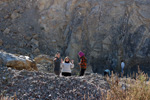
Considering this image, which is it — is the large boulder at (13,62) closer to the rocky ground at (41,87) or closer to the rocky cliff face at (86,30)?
the rocky ground at (41,87)

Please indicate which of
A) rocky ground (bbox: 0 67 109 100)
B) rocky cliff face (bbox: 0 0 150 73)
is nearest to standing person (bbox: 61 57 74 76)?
rocky ground (bbox: 0 67 109 100)

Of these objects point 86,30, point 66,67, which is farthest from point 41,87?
point 86,30

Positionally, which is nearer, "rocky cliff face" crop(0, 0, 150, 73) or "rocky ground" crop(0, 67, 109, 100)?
"rocky ground" crop(0, 67, 109, 100)

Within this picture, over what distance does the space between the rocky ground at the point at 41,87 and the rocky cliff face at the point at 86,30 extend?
7.29 meters

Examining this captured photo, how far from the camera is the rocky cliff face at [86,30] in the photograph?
1213cm

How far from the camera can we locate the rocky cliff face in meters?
12.1

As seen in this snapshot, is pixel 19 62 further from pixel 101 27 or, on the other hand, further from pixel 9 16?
pixel 9 16

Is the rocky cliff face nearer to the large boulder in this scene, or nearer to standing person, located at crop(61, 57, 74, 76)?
the large boulder

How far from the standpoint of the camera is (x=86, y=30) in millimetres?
13000

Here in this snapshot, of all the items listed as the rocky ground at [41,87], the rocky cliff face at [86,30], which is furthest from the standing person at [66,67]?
the rocky cliff face at [86,30]

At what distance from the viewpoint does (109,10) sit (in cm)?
1271

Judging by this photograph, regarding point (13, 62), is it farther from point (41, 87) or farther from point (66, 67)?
point (41, 87)

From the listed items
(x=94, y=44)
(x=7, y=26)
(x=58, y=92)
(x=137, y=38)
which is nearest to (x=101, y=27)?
(x=94, y=44)

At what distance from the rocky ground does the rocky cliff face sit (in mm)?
7287
